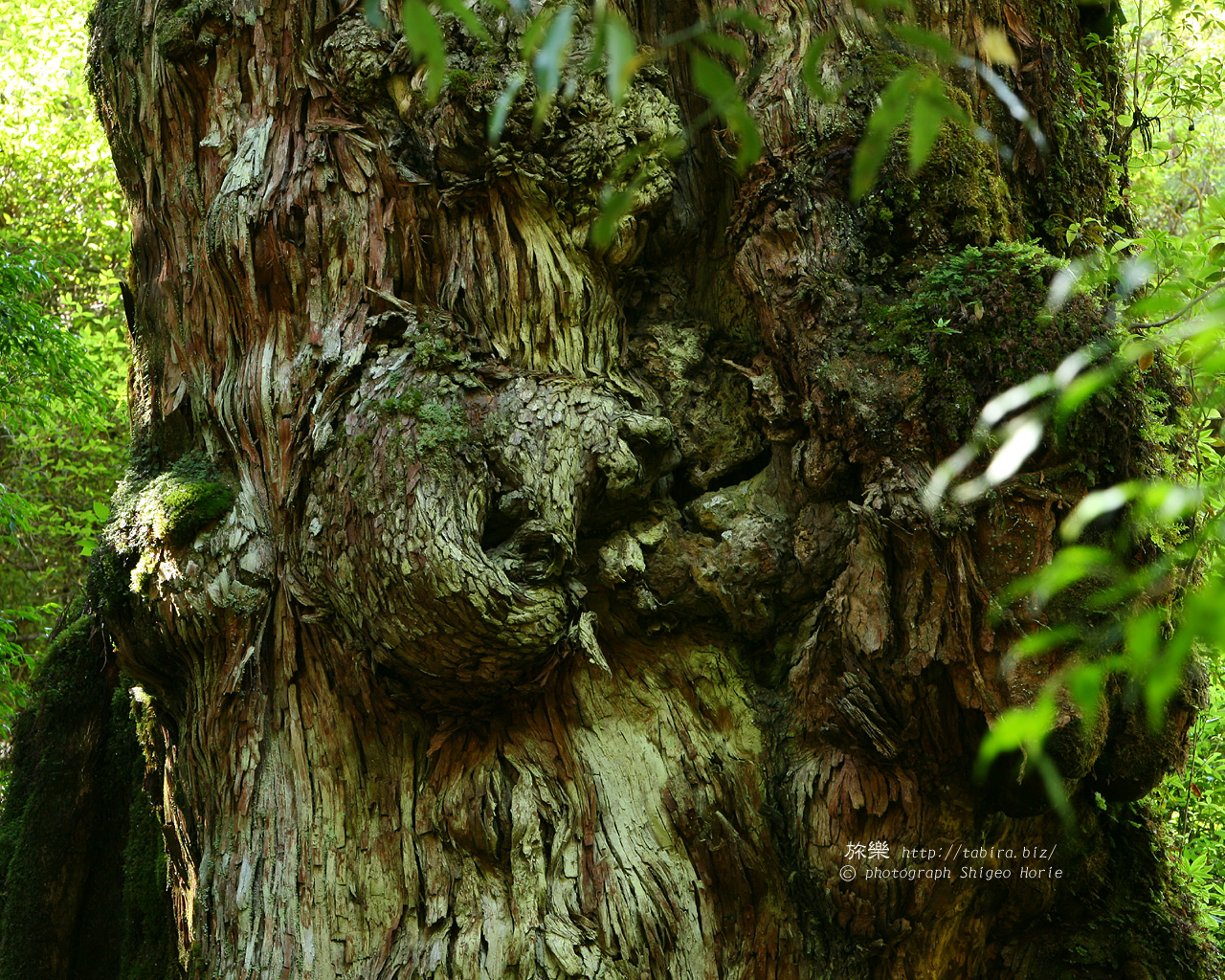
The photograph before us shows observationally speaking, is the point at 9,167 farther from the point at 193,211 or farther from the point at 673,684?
the point at 673,684

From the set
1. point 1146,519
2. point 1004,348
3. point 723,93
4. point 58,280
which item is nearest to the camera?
point 723,93

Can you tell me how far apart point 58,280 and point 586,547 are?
24.2ft

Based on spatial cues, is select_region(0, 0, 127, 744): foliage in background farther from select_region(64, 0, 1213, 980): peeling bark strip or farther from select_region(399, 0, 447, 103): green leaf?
select_region(399, 0, 447, 103): green leaf

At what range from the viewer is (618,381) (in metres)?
3.11

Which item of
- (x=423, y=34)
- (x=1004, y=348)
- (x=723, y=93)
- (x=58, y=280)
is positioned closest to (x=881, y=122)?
(x=723, y=93)

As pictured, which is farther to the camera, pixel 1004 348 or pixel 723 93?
pixel 1004 348

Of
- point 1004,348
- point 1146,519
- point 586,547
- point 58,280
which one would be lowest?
point 1146,519

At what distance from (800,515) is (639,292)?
969mm

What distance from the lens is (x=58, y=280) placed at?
8.47 metres

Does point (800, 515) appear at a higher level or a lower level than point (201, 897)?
higher

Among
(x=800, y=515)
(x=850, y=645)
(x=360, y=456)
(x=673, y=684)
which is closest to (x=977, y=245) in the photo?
(x=800, y=515)

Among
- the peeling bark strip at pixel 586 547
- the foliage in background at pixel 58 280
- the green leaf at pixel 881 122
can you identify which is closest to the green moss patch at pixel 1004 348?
the peeling bark strip at pixel 586 547

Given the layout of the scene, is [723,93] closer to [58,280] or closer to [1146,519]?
[1146,519]

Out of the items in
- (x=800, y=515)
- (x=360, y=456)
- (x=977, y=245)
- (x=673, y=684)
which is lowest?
(x=673, y=684)
